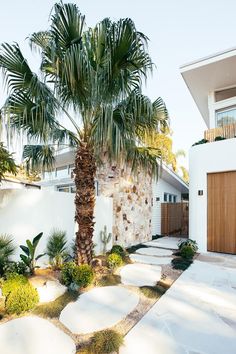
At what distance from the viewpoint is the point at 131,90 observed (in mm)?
6340

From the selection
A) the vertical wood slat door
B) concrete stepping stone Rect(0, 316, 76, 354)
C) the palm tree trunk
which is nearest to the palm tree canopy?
the palm tree trunk

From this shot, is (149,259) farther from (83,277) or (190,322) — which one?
(190,322)

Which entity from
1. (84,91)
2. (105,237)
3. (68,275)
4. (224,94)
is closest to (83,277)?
(68,275)

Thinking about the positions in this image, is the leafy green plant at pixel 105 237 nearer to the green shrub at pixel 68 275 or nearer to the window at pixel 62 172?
the green shrub at pixel 68 275

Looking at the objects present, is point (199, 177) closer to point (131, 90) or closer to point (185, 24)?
point (131, 90)

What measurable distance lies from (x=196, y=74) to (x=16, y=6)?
26.8 ft

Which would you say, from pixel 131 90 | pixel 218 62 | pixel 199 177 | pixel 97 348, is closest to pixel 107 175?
pixel 199 177

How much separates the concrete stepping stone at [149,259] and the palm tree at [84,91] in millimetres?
2663

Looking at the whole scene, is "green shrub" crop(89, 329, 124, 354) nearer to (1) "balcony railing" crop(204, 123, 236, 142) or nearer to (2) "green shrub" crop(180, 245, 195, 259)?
(2) "green shrub" crop(180, 245, 195, 259)

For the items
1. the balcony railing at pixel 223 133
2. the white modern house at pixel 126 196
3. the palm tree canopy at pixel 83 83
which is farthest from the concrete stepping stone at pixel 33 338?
the balcony railing at pixel 223 133

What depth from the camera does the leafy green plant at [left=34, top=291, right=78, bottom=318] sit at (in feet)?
13.6

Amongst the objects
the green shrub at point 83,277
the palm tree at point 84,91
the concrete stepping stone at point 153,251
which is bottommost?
the concrete stepping stone at point 153,251

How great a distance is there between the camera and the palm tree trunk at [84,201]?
20.4 feet

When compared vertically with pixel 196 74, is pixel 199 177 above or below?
below
